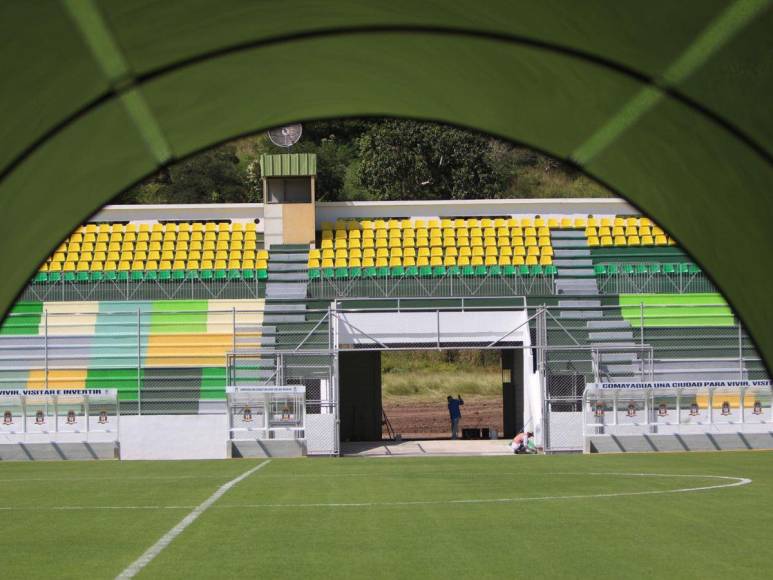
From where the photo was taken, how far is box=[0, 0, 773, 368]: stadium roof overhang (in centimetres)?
385

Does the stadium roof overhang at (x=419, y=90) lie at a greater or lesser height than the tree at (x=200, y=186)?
lesser

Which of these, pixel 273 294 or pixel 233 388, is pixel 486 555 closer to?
pixel 233 388

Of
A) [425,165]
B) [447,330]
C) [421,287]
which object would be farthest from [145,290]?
[425,165]

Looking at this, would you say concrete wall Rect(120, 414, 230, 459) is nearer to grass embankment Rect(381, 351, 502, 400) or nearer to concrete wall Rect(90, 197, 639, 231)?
concrete wall Rect(90, 197, 639, 231)

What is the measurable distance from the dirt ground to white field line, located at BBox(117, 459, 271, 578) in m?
26.3

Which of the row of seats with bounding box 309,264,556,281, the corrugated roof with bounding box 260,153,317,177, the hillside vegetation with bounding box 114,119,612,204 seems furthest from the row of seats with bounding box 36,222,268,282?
the hillside vegetation with bounding box 114,119,612,204

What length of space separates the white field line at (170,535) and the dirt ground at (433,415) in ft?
86.2

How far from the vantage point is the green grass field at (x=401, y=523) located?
11766mm

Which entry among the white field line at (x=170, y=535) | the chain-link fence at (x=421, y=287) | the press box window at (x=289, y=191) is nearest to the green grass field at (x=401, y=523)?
the white field line at (x=170, y=535)

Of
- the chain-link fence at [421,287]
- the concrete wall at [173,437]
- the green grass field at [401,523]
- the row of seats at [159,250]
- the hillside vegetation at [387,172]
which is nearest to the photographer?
the green grass field at [401,523]

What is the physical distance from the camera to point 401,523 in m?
15.0

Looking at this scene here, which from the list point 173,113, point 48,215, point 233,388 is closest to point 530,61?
point 173,113

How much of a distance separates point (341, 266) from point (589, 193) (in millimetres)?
42957

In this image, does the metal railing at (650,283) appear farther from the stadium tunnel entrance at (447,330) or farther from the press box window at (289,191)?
the press box window at (289,191)
